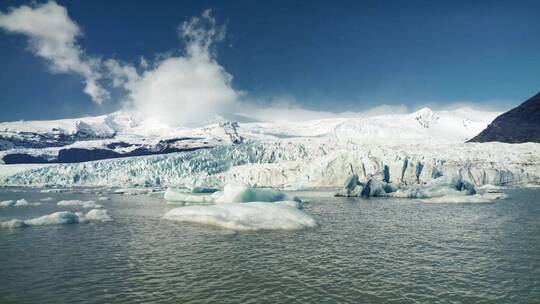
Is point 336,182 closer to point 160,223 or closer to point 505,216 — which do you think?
point 505,216

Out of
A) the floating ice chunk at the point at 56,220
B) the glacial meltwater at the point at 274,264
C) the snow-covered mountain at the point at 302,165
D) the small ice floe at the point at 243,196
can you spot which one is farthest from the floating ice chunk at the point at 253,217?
the snow-covered mountain at the point at 302,165

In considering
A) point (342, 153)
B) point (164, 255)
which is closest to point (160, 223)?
point (164, 255)

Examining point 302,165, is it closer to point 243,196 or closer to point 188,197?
point 188,197

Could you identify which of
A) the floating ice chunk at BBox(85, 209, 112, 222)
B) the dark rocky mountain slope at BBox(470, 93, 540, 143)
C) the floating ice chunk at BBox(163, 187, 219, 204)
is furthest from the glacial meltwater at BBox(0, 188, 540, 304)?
the dark rocky mountain slope at BBox(470, 93, 540, 143)

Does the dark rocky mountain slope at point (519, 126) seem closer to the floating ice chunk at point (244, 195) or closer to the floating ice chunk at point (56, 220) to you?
the floating ice chunk at point (244, 195)

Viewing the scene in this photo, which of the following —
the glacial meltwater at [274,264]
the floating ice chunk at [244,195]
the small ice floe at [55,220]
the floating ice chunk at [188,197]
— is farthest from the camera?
the floating ice chunk at [188,197]

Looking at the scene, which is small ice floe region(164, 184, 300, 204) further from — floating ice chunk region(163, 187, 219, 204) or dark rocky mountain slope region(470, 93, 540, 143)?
dark rocky mountain slope region(470, 93, 540, 143)
